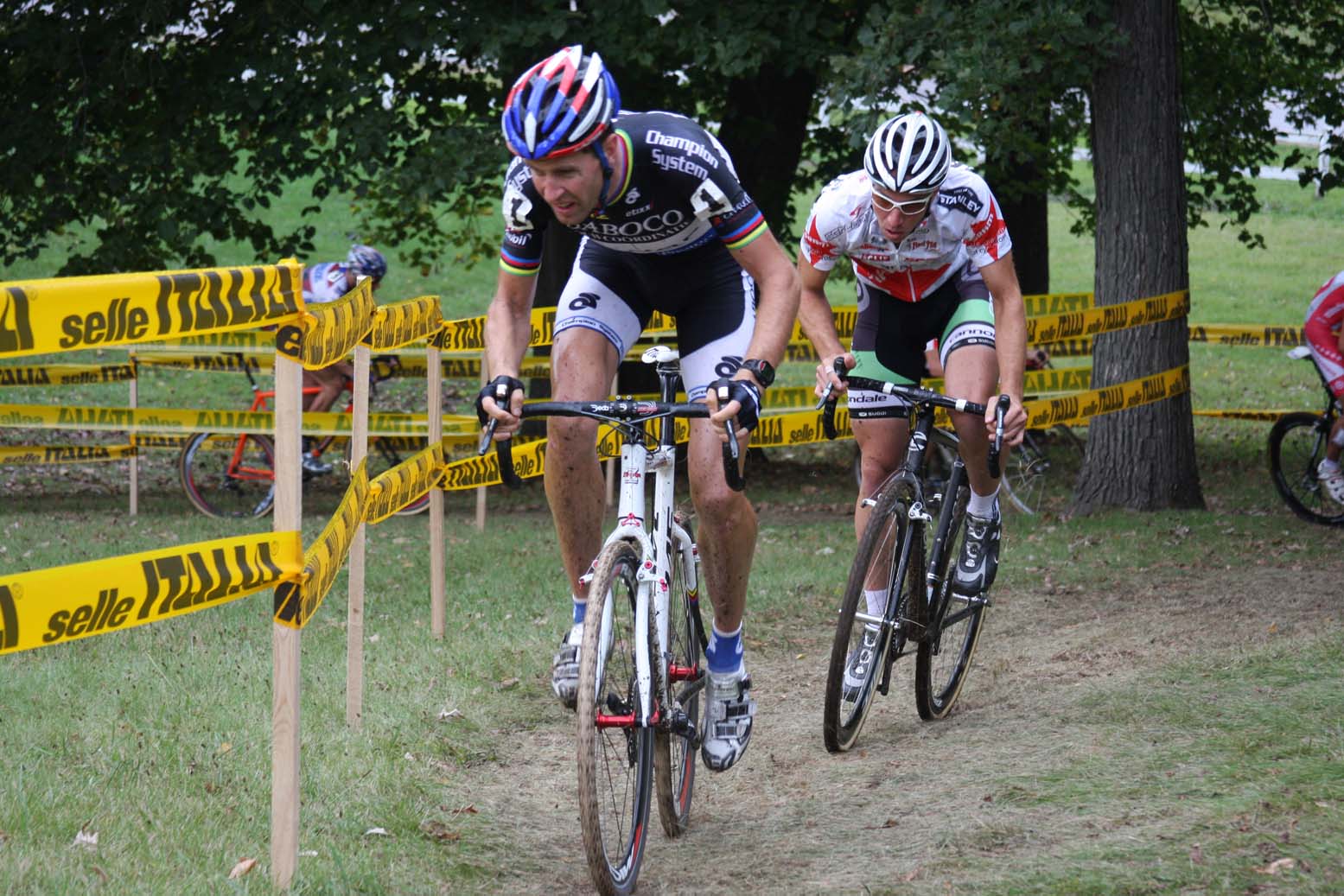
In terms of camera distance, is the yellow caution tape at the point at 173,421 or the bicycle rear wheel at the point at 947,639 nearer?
the bicycle rear wheel at the point at 947,639

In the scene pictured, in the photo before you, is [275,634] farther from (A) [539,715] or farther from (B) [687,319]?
(A) [539,715]

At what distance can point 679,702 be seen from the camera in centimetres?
456

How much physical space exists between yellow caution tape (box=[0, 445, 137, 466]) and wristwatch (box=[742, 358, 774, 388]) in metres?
10.3

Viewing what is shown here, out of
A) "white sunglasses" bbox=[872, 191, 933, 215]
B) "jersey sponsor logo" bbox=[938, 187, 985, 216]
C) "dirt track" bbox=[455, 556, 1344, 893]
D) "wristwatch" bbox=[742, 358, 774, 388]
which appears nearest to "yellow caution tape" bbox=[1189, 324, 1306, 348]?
"dirt track" bbox=[455, 556, 1344, 893]

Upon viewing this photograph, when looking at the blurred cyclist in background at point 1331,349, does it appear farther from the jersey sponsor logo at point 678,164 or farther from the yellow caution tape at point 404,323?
the jersey sponsor logo at point 678,164

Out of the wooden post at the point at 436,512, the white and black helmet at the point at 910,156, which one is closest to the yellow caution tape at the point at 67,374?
the wooden post at the point at 436,512

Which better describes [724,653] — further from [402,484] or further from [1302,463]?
[1302,463]

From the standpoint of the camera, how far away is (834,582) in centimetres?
881

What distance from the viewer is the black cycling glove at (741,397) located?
3.96m

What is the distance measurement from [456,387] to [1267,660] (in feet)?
58.4

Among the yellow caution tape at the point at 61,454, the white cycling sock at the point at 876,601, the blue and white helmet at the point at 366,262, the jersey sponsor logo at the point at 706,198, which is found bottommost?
the white cycling sock at the point at 876,601

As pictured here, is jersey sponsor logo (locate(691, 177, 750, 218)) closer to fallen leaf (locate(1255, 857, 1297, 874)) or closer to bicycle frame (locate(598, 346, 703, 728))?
bicycle frame (locate(598, 346, 703, 728))

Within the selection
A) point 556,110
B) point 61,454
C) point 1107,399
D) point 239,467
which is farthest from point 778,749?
point 61,454

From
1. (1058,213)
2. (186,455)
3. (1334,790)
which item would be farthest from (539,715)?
(1058,213)
